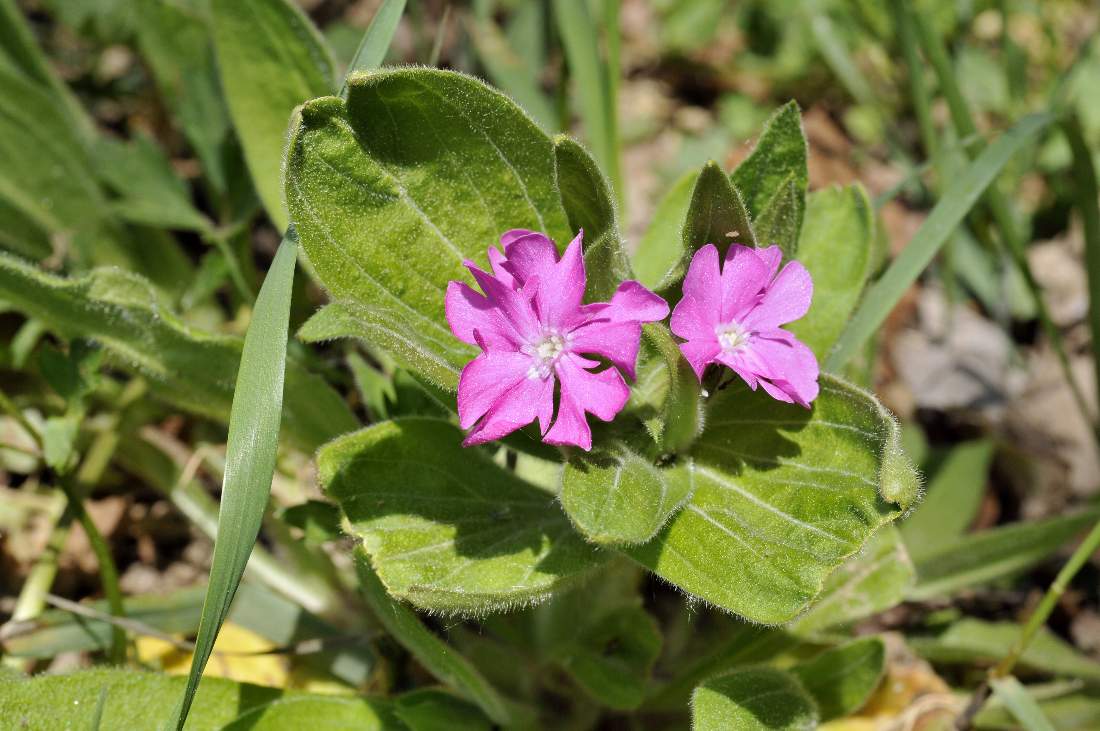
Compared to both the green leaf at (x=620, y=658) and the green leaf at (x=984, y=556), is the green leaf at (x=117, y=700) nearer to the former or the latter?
the green leaf at (x=620, y=658)

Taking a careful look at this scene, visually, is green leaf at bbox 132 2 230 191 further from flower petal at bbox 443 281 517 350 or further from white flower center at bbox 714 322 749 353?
Result: white flower center at bbox 714 322 749 353

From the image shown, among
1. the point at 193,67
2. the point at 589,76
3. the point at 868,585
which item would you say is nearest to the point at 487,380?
the point at 868,585

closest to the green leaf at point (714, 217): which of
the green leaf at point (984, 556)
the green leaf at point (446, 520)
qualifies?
the green leaf at point (446, 520)

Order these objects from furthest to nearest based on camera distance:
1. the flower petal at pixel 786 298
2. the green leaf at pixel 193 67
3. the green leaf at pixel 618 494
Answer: the green leaf at pixel 193 67, the flower petal at pixel 786 298, the green leaf at pixel 618 494

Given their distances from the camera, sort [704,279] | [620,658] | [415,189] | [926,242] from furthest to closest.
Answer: [926,242] → [620,658] → [415,189] → [704,279]

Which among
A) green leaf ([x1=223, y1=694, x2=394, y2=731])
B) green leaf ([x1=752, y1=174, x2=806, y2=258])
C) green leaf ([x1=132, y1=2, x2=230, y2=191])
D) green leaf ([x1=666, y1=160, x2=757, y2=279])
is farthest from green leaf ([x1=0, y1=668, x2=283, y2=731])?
green leaf ([x1=132, y1=2, x2=230, y2=191])

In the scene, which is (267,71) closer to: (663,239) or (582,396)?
(663,239)
